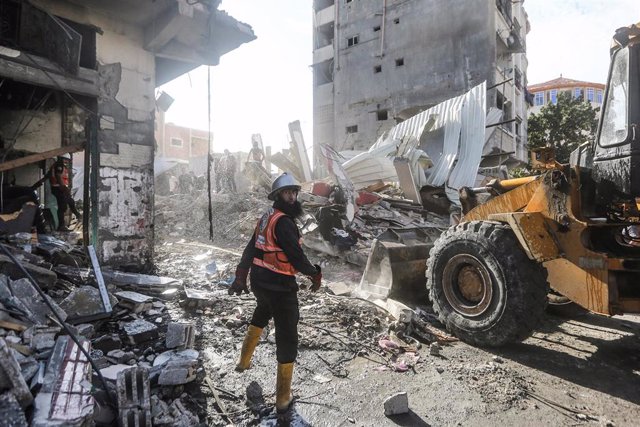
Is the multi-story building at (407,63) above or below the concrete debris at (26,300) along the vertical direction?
above

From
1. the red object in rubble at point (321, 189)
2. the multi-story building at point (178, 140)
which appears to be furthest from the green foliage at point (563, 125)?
the multi-story building at point (178, 140)

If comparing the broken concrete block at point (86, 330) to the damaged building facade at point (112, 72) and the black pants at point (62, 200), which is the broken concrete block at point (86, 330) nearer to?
the damaged building facade at point (112, 72)

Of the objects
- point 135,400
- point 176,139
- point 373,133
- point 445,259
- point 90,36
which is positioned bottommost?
point 135,400

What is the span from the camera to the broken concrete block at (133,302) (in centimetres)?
434

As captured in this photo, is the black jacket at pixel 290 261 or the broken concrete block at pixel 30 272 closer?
the black jacket at pixel 290 261

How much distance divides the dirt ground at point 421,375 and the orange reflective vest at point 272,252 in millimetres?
996

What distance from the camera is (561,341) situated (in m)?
4.07

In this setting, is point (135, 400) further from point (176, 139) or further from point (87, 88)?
point (176, 139)

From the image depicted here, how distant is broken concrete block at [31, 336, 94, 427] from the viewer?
1977mm

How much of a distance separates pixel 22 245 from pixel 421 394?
5038 millimetres

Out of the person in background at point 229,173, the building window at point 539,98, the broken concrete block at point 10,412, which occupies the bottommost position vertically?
the broken concrete block at point 10,412

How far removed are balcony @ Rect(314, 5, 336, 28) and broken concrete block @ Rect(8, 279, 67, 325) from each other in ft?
90.3

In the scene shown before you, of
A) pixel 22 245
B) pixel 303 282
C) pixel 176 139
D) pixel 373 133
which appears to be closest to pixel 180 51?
pixel 22 245

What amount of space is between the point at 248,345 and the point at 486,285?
2.44 meters
